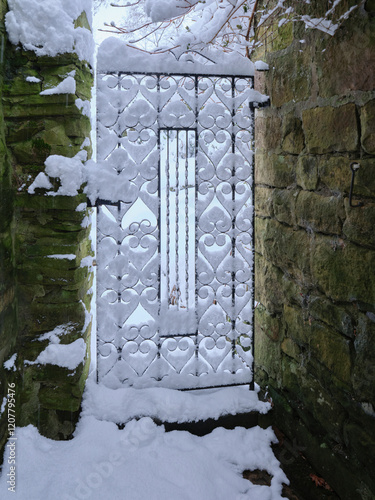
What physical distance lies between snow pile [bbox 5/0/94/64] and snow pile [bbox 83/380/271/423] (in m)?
1.85

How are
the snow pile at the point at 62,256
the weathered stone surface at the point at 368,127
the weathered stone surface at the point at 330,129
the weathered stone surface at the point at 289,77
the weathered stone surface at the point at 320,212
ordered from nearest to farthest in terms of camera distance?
the weathered stone surface at the point at 368,127, the weathered stone surface at the point at 330,129, the weathered stone surface at the point at 320,212, the weathered stone surface at the point at 289,77, the snow pile at the point at 62,256

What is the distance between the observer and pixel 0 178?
1.86 metres

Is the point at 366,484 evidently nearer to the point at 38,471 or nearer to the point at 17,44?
the point at 38,471

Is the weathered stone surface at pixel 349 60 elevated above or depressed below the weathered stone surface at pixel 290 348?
above

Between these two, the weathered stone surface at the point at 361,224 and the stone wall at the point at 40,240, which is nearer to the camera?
the weathered stone surface at the point at 361,224

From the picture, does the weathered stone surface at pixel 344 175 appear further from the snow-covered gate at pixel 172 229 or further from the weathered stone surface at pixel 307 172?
the snow-covered gate at pixel 172 229

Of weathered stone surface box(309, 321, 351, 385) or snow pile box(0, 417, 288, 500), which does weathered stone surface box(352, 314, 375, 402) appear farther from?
snow pile box(0, 417, 288, 500)

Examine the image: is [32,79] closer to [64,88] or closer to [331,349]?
[64,88]

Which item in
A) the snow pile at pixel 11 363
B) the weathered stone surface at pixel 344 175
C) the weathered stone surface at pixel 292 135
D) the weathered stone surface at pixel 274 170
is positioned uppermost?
the weathered stone surface at pixel 292 135

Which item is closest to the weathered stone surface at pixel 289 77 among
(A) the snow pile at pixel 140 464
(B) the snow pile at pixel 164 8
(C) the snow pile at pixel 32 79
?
(B) the snow pile at pixel 164 8

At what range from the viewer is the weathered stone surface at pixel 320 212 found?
5.61 feet

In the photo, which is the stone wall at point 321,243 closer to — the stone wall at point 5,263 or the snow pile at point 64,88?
the snow pile at point 64,88

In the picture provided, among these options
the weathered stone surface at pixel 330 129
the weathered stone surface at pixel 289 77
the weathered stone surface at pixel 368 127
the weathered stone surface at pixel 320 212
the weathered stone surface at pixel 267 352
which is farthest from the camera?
the weathered stone surface at pixel 267 352

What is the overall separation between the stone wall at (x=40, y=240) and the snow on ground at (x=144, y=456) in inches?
6.0
